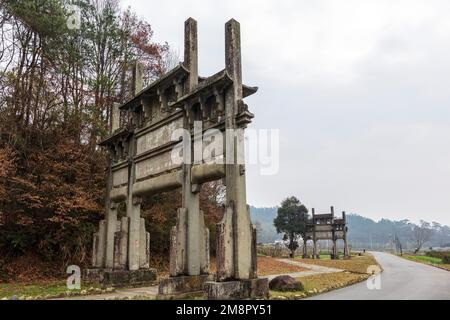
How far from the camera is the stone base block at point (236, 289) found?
829 centimetres

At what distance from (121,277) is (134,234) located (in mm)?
1557

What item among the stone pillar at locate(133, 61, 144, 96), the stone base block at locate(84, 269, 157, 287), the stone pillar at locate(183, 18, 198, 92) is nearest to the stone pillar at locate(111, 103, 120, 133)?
the stone pillar at locate(133, 61, 144, 96)

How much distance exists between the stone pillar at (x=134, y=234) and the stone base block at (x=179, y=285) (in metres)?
3.82

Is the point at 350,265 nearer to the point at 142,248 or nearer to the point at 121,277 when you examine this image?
the point at 142,248

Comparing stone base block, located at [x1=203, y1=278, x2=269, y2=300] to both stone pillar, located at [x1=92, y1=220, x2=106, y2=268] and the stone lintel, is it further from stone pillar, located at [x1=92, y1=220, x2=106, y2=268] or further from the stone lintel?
stone pillar, located at [x1=92, y1=220, x2=106, y2=268]

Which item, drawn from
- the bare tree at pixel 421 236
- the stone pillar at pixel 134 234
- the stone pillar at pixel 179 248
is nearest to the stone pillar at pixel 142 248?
the stone pillar at pixel 134 234

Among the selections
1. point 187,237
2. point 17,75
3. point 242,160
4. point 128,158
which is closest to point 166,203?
point 128,158

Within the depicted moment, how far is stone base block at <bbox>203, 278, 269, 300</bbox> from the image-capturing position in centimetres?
829

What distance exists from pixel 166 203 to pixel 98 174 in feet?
15.3

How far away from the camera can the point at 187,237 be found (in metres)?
10.2

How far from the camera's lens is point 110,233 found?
14.7m

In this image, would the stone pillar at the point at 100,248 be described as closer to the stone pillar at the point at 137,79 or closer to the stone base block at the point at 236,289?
the stone pillar at the point at 137,79

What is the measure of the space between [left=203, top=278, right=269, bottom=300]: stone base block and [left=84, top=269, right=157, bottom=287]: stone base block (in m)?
4.94

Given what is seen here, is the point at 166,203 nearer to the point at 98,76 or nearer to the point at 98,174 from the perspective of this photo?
the point at 98,174
